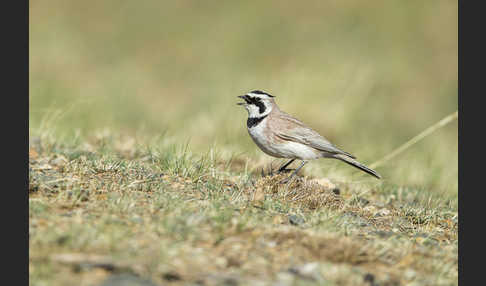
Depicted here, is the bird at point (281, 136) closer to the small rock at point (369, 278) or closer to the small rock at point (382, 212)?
the small rock at point (382, 212)

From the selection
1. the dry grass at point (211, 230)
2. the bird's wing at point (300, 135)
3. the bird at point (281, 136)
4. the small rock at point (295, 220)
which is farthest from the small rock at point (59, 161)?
the small rock at point (295, 220)

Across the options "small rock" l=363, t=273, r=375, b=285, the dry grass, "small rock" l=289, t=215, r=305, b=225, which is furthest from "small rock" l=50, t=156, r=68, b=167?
"small rock" l=363, t=273, r=375, b=285

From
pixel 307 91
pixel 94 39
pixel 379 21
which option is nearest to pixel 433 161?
pixel 307 91

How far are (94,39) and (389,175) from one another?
32.2 ft

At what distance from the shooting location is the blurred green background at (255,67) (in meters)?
10.2

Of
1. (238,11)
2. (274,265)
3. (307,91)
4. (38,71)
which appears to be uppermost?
(238,11)

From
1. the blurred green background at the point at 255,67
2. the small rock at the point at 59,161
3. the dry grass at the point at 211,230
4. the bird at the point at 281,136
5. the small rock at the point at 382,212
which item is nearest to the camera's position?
the dry grass at the point at 211,230

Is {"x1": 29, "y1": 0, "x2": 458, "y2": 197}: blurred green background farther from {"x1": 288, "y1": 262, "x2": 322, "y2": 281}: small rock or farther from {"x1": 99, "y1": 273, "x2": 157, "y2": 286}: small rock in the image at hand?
{"x1": 99, "y1": 273, "x2": 157, "y2": 286}: small rock

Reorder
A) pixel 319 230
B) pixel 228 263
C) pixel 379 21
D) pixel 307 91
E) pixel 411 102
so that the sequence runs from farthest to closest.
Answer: pixel 379 21 → pixel 411 102 → pixel 307 91 → pixel 319 230 → pixel 228 263

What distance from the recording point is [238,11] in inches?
632

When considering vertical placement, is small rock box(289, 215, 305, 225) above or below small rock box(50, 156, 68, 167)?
below

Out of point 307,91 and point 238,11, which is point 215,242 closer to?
point 307,91

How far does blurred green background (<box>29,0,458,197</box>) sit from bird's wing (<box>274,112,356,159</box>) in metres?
2.22

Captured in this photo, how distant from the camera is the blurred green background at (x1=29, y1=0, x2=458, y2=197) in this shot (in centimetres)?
1022
